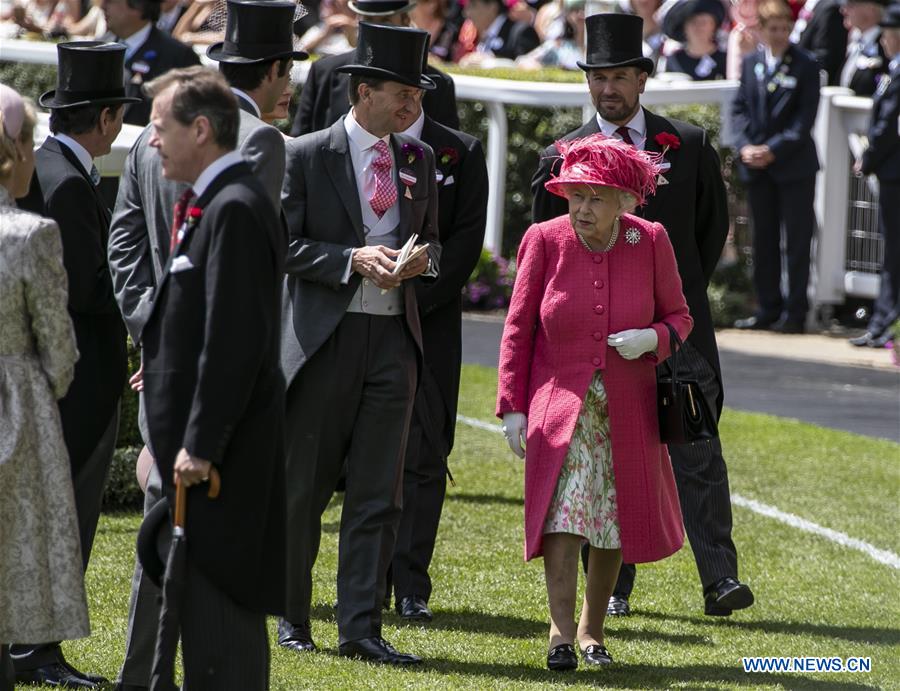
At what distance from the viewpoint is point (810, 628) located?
7.07 meters

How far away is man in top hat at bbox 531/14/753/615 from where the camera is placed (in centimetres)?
702

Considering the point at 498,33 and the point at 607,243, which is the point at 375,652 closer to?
the point at 607,243

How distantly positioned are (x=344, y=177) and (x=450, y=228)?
112 centimetres

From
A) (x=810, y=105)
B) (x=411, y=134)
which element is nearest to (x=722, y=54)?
(x=810, y=105)

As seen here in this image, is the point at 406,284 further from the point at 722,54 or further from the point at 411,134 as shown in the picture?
the point at 722,54

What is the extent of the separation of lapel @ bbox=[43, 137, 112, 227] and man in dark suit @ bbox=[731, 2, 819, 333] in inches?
390

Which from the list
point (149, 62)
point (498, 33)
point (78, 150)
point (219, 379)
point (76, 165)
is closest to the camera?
point (219, 379)

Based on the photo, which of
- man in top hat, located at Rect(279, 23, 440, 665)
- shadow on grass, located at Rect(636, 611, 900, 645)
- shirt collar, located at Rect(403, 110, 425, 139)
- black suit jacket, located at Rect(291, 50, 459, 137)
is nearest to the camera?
man in top hat, located at Rect(279, 23, 440, 665)

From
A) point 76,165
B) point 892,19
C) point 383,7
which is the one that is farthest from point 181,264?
point 892,19

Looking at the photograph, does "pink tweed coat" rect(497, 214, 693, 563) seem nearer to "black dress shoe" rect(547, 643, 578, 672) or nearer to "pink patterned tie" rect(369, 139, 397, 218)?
"black dress shoe" rect(547, 643, 578, 672)

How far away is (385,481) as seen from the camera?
6.45 metres

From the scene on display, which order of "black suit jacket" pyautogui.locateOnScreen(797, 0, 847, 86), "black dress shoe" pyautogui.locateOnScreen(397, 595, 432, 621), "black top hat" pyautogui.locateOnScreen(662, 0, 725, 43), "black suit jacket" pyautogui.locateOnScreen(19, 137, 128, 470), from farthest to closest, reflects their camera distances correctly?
"black top hat" pyautogui.locateOnScreen(662, 0, 725, 43) → "black suit jacket" pyautogui.locateOnScreen(797, 0, 847, 86) → "black dress shoe" pyautogui.locateOnScreen(397, 595, 432, 621) → "black suit jacket" pyautogui.locateOnScreen(19, 137, 128, 470)

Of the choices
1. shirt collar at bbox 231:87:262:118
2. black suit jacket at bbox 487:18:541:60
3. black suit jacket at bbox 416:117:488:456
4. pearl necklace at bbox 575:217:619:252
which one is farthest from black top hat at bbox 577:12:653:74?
black suit jacket at bbox 487:18:541:60

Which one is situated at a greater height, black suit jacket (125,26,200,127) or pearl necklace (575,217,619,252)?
black suit jacket (125,26,200,127)
